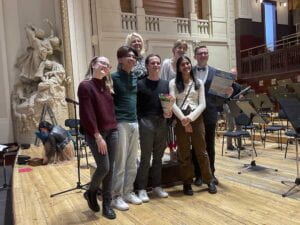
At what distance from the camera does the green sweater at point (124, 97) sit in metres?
2.99

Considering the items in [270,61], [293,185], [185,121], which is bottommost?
[293,185]

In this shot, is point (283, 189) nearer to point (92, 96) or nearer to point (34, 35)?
point (92, 96)

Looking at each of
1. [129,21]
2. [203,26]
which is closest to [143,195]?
[129,21]

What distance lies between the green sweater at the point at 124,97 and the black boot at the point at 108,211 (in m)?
0.78

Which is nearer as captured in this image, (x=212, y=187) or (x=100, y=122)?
(x=100, y=122)

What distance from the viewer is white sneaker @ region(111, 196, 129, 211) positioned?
303 centimetres

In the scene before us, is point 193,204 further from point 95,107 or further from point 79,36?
point 79,36

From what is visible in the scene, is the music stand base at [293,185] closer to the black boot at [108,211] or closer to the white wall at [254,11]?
the black boot at [108,211]

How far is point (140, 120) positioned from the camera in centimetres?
323

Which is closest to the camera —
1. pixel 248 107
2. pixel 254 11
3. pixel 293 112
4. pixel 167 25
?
pixel 293 112

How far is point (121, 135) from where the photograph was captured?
117 inches

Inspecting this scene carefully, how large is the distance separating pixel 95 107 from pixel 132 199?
109 centimetres

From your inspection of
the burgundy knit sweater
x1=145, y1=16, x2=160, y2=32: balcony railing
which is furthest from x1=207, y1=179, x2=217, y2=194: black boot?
x1=145, y1=16, x2=160, y2=32: balcony railing

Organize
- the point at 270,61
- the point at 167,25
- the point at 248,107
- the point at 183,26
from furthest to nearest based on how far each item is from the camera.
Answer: the point at 270,61
the point at 183,26
the point at 167,25
the point at 248,107
